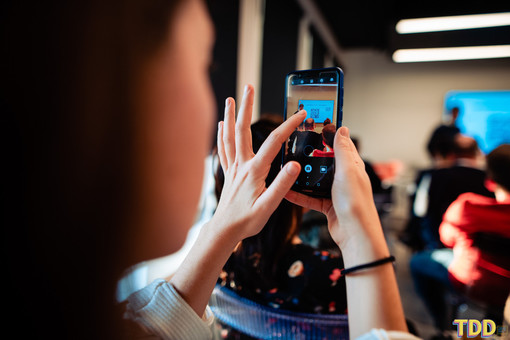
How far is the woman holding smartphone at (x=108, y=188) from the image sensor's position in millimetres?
266

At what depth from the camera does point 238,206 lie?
1.11 feet

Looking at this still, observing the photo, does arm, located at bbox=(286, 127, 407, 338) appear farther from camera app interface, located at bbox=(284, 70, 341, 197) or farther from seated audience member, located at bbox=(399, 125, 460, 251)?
seated audience member, located at bbox=(399, 125, 460, 251)

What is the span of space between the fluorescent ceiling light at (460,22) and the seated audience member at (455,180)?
26.0 inches

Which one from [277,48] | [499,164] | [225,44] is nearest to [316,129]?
[499,164]

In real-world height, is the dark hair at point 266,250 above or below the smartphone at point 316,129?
below

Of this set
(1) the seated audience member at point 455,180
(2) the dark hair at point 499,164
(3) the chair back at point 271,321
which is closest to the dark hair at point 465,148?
(1) the seated audience member at point 455,180

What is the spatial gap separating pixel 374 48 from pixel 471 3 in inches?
108

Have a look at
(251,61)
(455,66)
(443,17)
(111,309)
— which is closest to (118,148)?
(111,309)

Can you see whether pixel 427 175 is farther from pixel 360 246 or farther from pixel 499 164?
pixel 360 246

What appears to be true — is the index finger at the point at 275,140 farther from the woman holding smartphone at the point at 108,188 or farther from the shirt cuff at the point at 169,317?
the shirt cuff at the point at 169,317

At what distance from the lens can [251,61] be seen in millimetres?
1346

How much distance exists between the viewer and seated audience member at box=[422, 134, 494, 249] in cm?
121

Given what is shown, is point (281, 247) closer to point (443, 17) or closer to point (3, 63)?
point (3, 63)

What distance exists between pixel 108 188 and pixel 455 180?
147 centimetres
